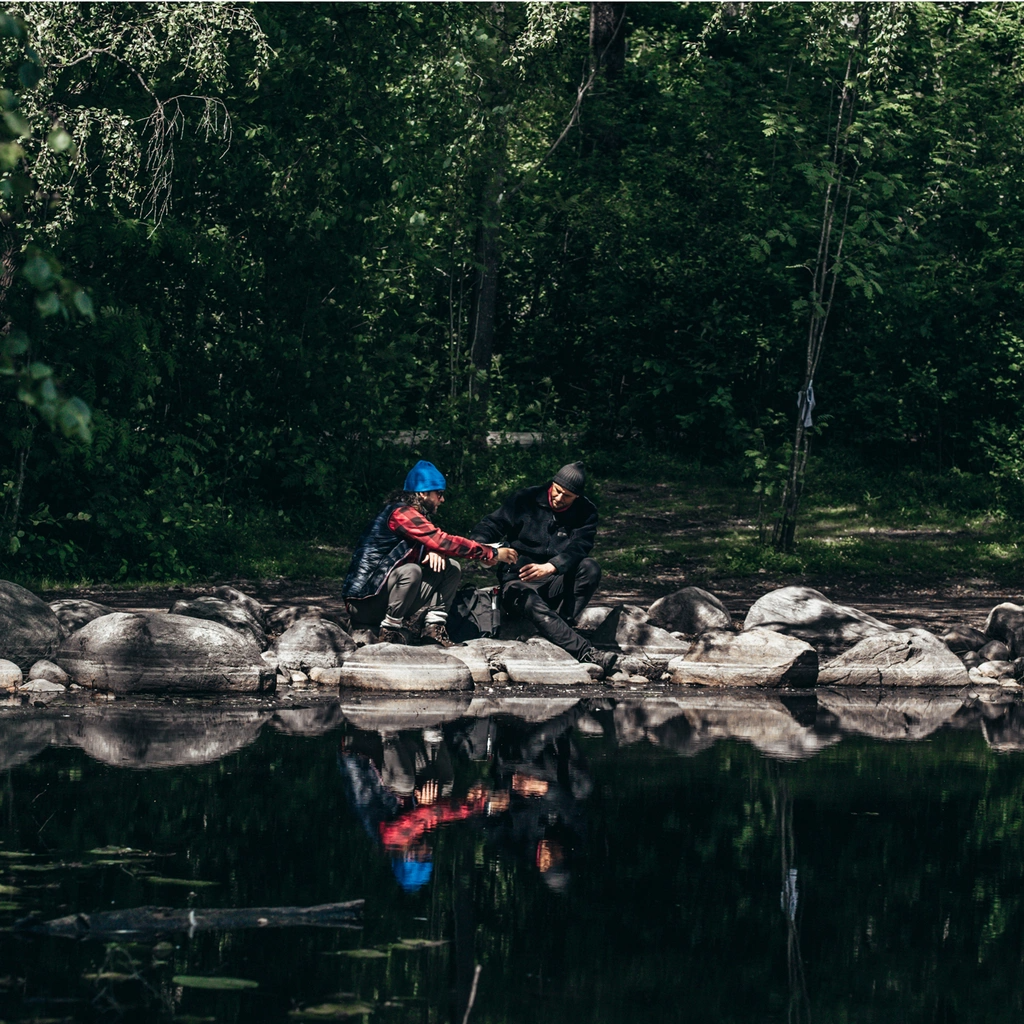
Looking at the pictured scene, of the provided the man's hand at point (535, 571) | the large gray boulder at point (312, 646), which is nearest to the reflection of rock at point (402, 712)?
the large gray boulder at point (312, 646)

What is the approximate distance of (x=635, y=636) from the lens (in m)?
12.2

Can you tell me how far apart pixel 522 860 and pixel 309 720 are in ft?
11.0

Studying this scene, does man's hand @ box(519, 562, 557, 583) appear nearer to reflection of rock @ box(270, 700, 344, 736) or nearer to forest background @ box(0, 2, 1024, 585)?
reflection of rock @ box(270, 700, 344, 736)

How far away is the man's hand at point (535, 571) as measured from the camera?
11.6 m

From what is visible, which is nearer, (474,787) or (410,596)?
(474,787)

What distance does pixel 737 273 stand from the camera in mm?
21219

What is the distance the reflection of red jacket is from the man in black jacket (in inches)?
154

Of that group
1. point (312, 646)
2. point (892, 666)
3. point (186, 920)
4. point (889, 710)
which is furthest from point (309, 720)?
point (892, 666)

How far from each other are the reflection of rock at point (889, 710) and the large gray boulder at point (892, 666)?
18cm

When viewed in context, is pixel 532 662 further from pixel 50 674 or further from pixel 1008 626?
pixel 1008 626

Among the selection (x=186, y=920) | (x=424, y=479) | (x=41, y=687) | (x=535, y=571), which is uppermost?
(x=424, y=479)

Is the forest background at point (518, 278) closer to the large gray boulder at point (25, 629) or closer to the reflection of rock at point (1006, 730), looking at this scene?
the large gray boulder at point (25, 629)

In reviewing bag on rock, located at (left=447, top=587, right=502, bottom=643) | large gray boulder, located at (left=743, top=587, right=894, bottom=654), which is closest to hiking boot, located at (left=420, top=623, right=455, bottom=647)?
bag on rock, located at (left=447, top=587, right=502, bottom=643)

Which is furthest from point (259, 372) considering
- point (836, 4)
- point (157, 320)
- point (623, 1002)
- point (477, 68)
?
point (623, 1002)
